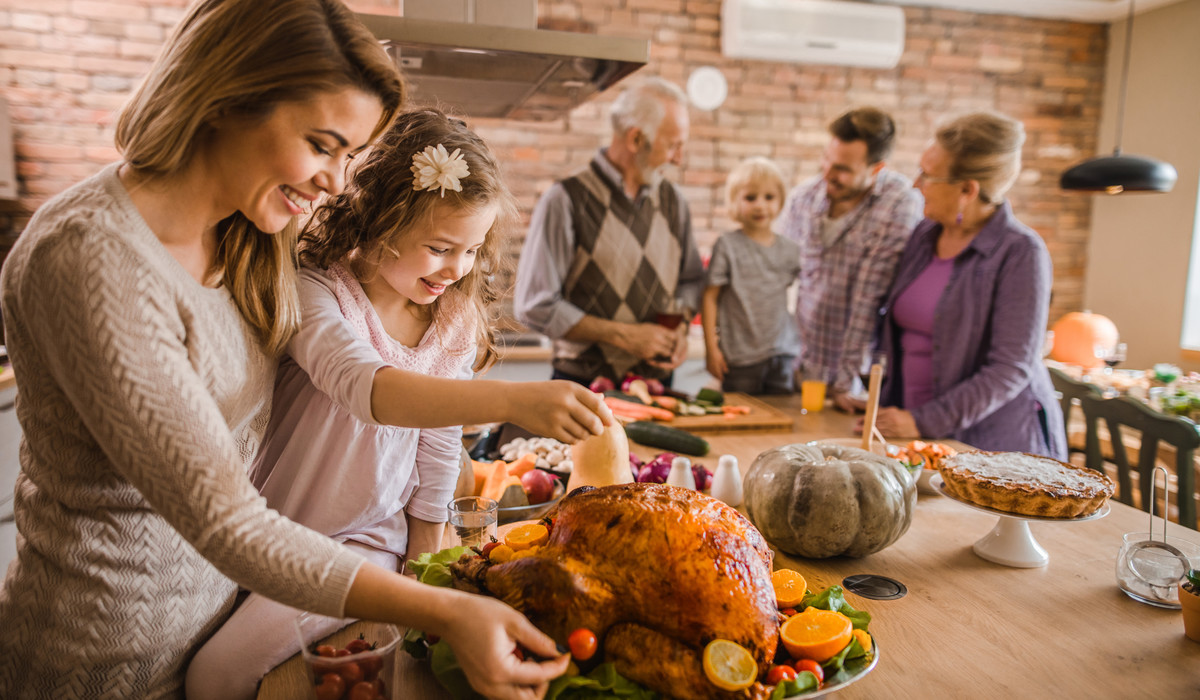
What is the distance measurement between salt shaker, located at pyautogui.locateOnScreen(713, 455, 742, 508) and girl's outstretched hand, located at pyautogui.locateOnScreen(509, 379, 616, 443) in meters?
0.66

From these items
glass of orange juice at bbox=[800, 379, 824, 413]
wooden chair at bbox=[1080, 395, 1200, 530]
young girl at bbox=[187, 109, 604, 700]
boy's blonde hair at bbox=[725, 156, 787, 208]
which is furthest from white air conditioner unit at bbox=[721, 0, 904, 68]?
young girl at bbox=[187, 109, 604, 700]

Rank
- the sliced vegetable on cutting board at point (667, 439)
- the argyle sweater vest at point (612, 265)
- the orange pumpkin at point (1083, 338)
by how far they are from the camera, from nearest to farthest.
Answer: the sliced vegetable on cutting board at point (667, 439) → the argyle sweater vest at point (612, 265) → the orange pumpkin at point (1083, 338)

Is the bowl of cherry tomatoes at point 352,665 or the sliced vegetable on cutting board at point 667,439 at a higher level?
the bowl of cherry tomatoes at point 352,665

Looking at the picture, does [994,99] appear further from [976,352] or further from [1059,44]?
[976,352]

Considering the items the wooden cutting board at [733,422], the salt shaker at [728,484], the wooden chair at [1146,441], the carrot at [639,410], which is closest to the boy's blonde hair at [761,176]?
the wooden cutting board at [733,422]

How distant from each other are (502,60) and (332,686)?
1697mm

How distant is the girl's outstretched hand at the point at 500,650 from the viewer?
2.43 feet

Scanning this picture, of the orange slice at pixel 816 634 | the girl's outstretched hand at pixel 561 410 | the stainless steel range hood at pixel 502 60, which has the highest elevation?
the stainless steel range hood at pixel 502 60

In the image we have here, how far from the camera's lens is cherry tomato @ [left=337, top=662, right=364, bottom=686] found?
2.47 feet

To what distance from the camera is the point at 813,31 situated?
190 inches

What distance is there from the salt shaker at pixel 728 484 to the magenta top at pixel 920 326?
51.2 inches

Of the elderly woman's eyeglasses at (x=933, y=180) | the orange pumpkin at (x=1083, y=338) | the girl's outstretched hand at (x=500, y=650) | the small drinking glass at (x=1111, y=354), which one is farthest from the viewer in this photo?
the orange pumpkin at (x=1083, y=338)

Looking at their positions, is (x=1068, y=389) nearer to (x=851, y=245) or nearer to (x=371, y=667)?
(x=851, y=245)

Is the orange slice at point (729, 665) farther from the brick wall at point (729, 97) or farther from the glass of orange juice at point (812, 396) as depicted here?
the brick wall at point (729, 97)
